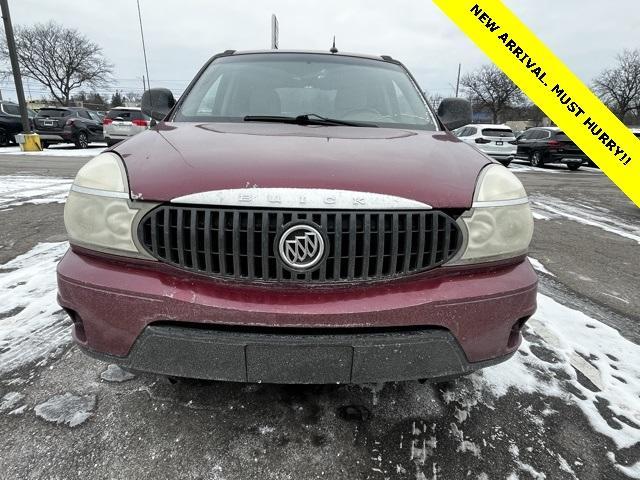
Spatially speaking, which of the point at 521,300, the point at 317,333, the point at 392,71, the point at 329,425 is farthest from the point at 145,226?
the point at 392,71

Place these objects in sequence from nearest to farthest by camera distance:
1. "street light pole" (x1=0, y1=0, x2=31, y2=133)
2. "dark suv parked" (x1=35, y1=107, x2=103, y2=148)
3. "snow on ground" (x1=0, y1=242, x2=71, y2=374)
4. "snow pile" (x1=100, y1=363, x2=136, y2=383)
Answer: "snow pile" (x1=100, y1=363, x2=136, y2=383), "snow on ground" (x1=0, y1=242, x2=71, y2=374), "street light pole" (x1=0, y1=0, x2=31, y2=133), "dark suv parked" (x1=35, y1=107, x2=103, y2=148)

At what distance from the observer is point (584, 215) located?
23.1ft

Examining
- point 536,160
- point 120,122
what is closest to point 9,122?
point 120,122

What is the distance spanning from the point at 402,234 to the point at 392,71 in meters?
2.00

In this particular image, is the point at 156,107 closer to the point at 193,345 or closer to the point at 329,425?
the point at 193,345

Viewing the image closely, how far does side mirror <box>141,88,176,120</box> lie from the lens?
2930mm

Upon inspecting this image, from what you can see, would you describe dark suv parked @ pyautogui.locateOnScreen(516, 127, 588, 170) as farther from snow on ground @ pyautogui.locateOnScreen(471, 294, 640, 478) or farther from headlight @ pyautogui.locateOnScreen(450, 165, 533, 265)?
headlight @ pyautogui.locateOnScreen(450, 165, 533, 265)

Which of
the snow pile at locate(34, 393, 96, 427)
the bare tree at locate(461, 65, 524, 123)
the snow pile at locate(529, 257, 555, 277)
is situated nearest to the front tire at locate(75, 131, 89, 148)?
the snow pile at locate(34, 393, 96, 427)

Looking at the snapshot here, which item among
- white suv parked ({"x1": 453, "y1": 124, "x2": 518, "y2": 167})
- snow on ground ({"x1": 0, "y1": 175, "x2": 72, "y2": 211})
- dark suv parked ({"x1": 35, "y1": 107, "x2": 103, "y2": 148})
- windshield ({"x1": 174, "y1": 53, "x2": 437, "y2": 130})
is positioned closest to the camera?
windshield ({"x1": 174, "y1": 53, "x2": 437, "y2": 130})

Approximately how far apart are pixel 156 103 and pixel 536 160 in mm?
16985

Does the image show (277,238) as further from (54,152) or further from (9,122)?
(9,122)

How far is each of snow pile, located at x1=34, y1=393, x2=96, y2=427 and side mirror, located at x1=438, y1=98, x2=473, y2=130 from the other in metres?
2.83

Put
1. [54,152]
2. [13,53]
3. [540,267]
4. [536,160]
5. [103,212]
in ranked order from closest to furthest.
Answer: [103,212], [540,267], [13,53], [54,152], [536,160]

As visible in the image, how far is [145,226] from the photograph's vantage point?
1.52 meters
